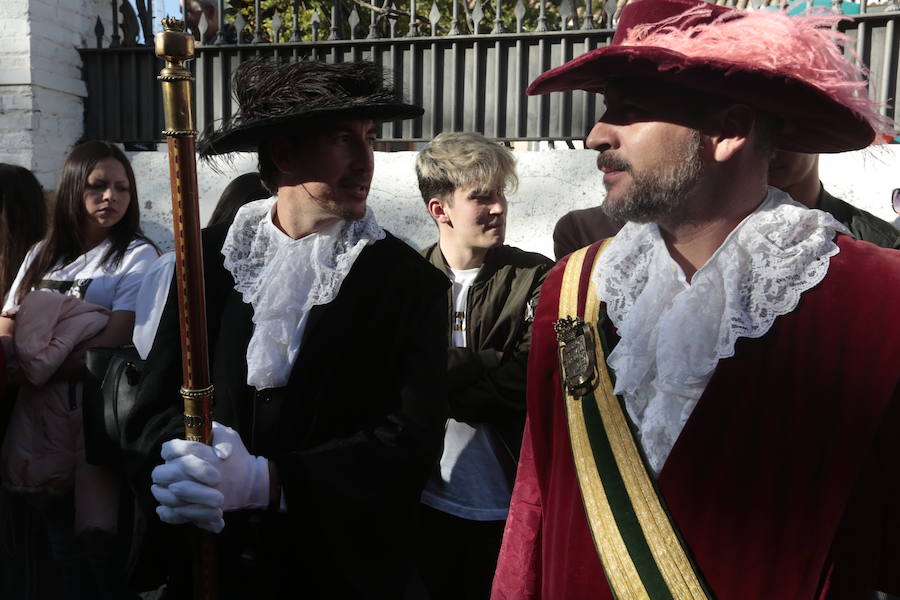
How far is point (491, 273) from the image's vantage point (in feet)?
10.4

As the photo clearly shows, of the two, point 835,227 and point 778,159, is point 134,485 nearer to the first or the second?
point 835,227

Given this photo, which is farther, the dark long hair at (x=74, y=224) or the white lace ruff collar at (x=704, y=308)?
the dark long hair at (x=74, y=224)

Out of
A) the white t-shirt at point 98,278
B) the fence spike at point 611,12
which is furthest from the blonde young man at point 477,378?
the fence spike at point 611,12

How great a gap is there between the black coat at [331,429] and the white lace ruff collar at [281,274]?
4 cm

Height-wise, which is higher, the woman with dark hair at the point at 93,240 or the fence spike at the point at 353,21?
the fence spike at the point at 353,21

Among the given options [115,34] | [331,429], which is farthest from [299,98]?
[115,34]

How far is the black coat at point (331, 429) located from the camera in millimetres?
2143

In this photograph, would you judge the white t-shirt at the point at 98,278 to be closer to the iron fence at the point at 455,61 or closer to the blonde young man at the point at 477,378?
the blonde young man at the point at 477,378

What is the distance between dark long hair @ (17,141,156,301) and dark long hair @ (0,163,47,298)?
0.35 feet

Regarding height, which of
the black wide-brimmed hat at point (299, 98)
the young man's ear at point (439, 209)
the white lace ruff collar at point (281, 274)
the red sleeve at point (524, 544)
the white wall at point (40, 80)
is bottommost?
the red sleeve at point (524, 544)

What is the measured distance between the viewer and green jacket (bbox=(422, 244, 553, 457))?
2914 mm

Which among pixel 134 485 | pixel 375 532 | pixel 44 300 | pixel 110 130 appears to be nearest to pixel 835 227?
pixel 375 532

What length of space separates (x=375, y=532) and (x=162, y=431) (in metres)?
0.64

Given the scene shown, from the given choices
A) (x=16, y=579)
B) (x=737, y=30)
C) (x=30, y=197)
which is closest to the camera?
(x=737, y=30)
